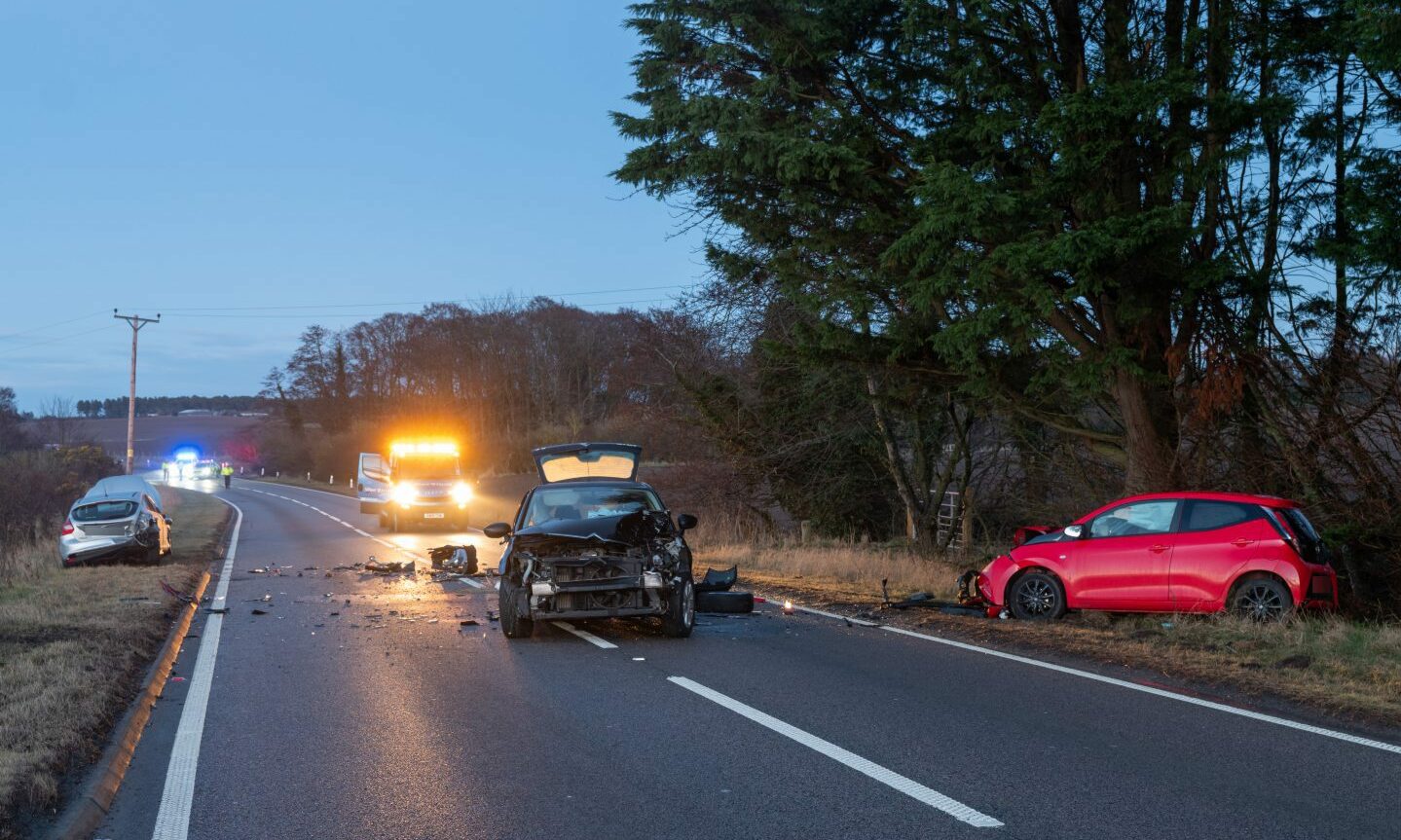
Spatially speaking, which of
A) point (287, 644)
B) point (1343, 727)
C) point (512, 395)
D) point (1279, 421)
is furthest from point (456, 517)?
point (512, 395)

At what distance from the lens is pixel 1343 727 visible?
24.4 ft

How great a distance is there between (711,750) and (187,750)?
330 cm

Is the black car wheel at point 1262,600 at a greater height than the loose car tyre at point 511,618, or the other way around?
the black car wheel at point 1262,600

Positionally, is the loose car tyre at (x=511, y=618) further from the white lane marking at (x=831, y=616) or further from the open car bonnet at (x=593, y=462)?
the open car bonnet at (x=593, y=462)

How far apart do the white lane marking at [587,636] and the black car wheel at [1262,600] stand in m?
6.19

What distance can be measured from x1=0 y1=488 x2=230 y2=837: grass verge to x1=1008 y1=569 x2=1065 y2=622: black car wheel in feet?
29.2

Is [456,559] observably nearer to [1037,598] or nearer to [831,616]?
[831,616]

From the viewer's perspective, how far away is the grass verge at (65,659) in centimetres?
635

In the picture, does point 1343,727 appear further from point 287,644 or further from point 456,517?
point 456,517

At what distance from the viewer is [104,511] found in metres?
19.8

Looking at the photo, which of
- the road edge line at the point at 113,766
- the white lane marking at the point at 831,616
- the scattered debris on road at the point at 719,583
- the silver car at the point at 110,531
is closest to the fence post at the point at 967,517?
the white lane marking at the point at 831,616

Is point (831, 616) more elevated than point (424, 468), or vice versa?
point (424, 468)

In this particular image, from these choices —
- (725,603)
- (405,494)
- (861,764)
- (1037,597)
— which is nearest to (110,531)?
(725,603)

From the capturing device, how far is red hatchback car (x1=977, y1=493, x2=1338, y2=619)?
1107 centimetres
